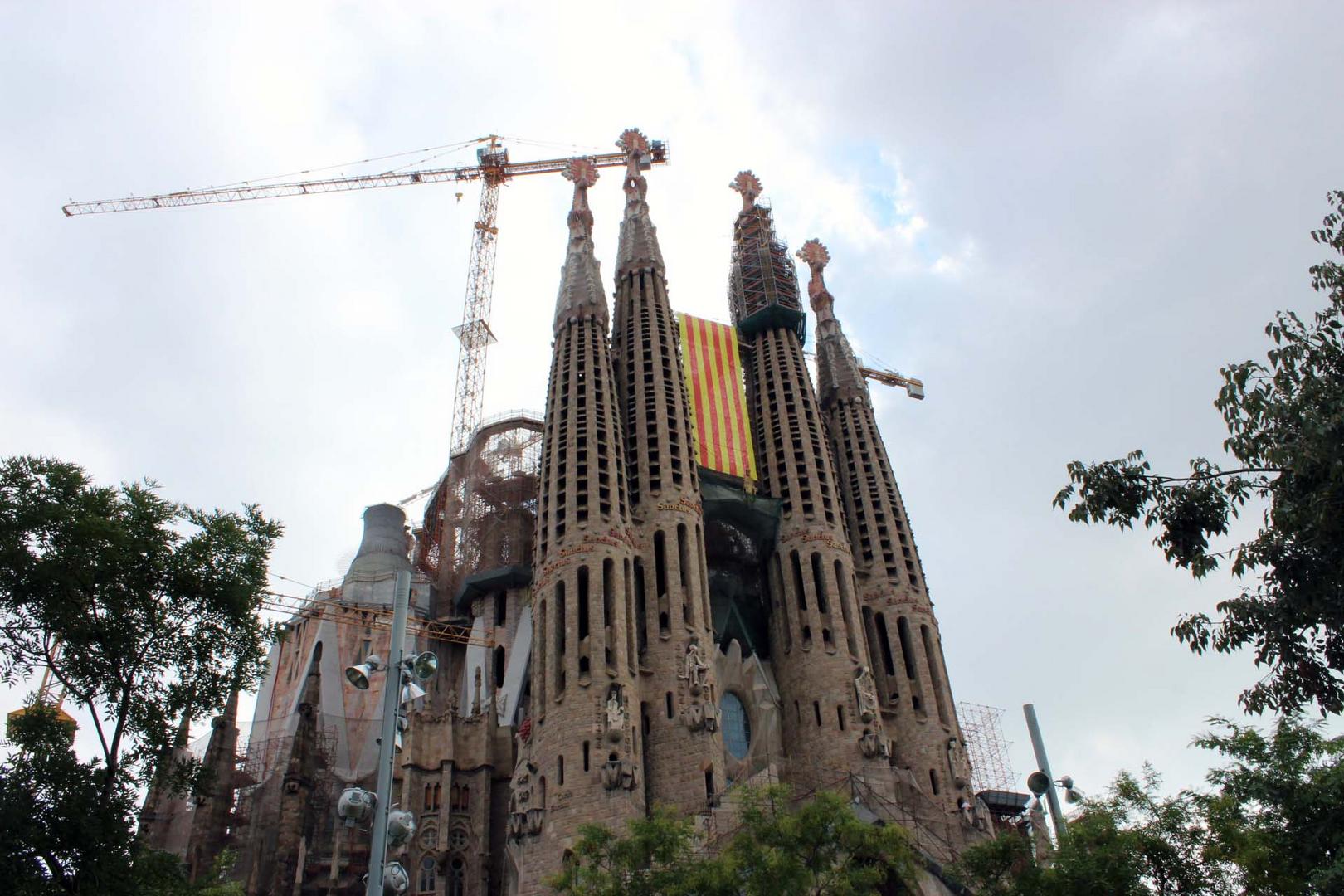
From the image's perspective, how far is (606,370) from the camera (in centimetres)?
5262

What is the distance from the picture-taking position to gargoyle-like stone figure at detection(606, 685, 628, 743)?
130ft

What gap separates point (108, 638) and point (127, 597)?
91 centimetres

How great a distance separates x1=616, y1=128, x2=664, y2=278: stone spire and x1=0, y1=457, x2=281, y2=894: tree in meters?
39.7

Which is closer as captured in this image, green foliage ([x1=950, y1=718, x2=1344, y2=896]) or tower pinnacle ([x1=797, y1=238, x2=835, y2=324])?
green foliage ([x1=950, y1=718, x2=1344, y2=896])

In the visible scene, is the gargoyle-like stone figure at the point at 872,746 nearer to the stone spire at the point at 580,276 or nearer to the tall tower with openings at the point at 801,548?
the tall tower with openings at the point at 801,548

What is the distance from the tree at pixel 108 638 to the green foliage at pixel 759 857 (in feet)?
32.6

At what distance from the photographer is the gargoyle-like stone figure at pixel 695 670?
141ft

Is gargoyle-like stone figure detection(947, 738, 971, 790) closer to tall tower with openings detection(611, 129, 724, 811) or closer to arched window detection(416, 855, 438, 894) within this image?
tall tower with openings detection(611, 129, 724, 811)

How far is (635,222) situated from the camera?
63.4 meters

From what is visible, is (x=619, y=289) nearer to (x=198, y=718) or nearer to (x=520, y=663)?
(x=520, y=663)

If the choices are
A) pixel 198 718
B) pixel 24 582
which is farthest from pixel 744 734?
pixel 24 582

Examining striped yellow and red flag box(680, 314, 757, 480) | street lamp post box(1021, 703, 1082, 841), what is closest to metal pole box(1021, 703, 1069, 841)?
street lamp post box(1021, 703, 1082, 841)

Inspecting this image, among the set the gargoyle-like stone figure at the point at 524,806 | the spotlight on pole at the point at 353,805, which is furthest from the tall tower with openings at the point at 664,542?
the spotlight on pole at the point at 353,805

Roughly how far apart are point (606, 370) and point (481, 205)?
3834 centimetres
